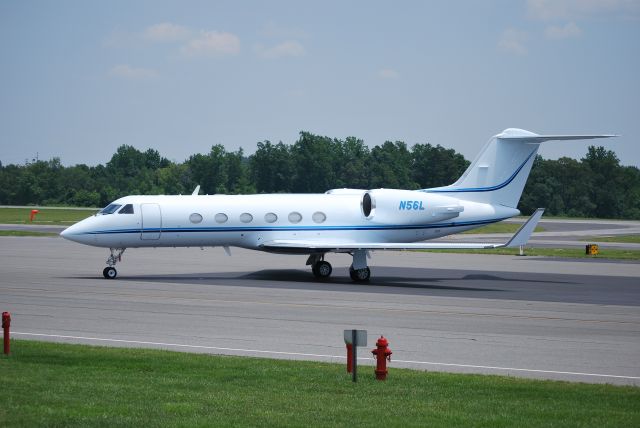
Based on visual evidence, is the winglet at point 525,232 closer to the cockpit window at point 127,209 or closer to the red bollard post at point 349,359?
the cockpit window at point 127,209

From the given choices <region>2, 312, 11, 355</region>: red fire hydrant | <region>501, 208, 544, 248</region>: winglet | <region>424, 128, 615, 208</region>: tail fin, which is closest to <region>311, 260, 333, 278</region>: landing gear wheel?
<region>424, 128, 615, 208</region>: tail fin

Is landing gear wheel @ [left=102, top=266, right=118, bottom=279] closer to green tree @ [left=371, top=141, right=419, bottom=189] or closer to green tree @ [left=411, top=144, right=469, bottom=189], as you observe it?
green tree @ [left=371, top=141, right=419, bottom=189]

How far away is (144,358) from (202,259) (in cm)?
2624

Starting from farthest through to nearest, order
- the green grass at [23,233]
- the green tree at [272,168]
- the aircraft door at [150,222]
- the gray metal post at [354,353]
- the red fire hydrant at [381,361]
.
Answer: the green tree at [272,168] → the green grass at [23,233] → the aircraft door at [150,222] → the red fire hydrant at [381,361] → the gray metal post at [354,353]

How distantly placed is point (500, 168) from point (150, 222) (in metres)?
12.2

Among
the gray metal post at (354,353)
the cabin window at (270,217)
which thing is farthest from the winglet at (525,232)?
the gray metal post at (354,353)

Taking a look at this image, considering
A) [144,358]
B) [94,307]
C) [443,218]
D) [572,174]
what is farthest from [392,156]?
[144,358]

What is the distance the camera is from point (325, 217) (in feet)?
111

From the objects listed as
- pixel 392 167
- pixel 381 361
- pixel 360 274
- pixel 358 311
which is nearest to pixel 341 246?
pixel 360 274

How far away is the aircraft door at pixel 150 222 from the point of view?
31.5m

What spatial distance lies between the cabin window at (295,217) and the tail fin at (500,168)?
5533mm

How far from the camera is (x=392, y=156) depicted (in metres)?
107

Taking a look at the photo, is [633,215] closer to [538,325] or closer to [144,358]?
[538,325]

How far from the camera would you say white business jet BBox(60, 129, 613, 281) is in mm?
31562
